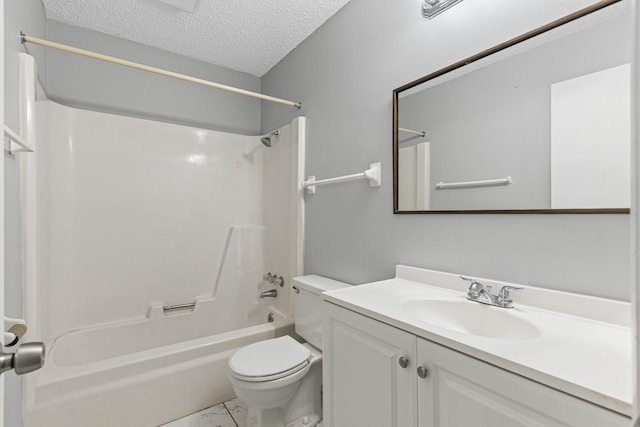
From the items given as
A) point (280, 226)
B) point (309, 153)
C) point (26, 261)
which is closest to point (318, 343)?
point (280, 226)

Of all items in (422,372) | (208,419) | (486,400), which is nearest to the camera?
(486,400)

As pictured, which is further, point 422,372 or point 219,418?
point 219,418

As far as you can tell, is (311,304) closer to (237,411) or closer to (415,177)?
(237,411)

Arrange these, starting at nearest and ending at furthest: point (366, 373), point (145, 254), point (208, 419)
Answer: point (366, 373)
point (208, 419)
point (145, 254)

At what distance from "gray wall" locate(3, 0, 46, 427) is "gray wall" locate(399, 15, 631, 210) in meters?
1.69

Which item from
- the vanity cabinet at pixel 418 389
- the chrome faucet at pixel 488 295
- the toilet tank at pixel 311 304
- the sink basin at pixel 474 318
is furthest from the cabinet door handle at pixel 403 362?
the toilet tank at pixel 311 304

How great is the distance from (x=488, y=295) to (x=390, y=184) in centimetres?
66

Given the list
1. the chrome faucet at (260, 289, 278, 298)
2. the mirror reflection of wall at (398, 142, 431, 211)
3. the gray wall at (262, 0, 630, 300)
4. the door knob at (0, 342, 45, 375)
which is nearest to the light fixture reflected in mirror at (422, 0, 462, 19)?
the gray wall at (262, 0, 630, 300)

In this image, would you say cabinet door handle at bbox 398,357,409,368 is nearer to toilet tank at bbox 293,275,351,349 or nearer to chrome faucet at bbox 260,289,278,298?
toilet tank at bbox 293,275,351,349

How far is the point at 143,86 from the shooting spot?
222 cm

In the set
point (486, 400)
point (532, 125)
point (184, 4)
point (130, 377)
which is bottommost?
point (130, 377)

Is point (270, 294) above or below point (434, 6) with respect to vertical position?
below

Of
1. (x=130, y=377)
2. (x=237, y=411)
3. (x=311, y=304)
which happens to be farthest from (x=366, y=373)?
(x=130, y=377)

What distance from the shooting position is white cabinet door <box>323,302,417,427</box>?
867 millimetres
